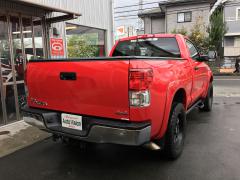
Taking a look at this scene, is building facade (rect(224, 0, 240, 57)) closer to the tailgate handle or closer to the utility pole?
the utility pole

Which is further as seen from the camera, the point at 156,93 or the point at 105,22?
the point at 105,22

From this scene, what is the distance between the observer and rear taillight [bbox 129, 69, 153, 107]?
274 cm

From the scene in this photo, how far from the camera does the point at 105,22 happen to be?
10.0 metres

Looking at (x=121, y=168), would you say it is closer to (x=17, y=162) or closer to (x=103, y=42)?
(x=17, y=162)

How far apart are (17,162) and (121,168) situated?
5.54ft

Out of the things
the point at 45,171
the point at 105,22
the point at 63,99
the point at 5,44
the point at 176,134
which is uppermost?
the point at 105,22

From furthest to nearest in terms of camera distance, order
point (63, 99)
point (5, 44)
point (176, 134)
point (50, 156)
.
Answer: point (5, 44) < point (50, 156) < point (176, 134) < point (63, 99)

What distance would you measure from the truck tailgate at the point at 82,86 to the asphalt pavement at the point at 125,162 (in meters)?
0.92

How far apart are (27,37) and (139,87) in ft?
14.9

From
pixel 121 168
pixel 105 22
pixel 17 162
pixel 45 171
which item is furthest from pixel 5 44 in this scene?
pixel 105 22

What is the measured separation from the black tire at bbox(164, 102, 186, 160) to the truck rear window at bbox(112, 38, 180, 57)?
1.35m

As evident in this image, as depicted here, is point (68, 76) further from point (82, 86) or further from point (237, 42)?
point (237, 42)

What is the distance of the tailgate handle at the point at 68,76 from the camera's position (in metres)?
3.15

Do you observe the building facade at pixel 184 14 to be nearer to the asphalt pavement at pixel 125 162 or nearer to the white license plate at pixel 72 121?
the asphalt pavement at pixel 125 162
